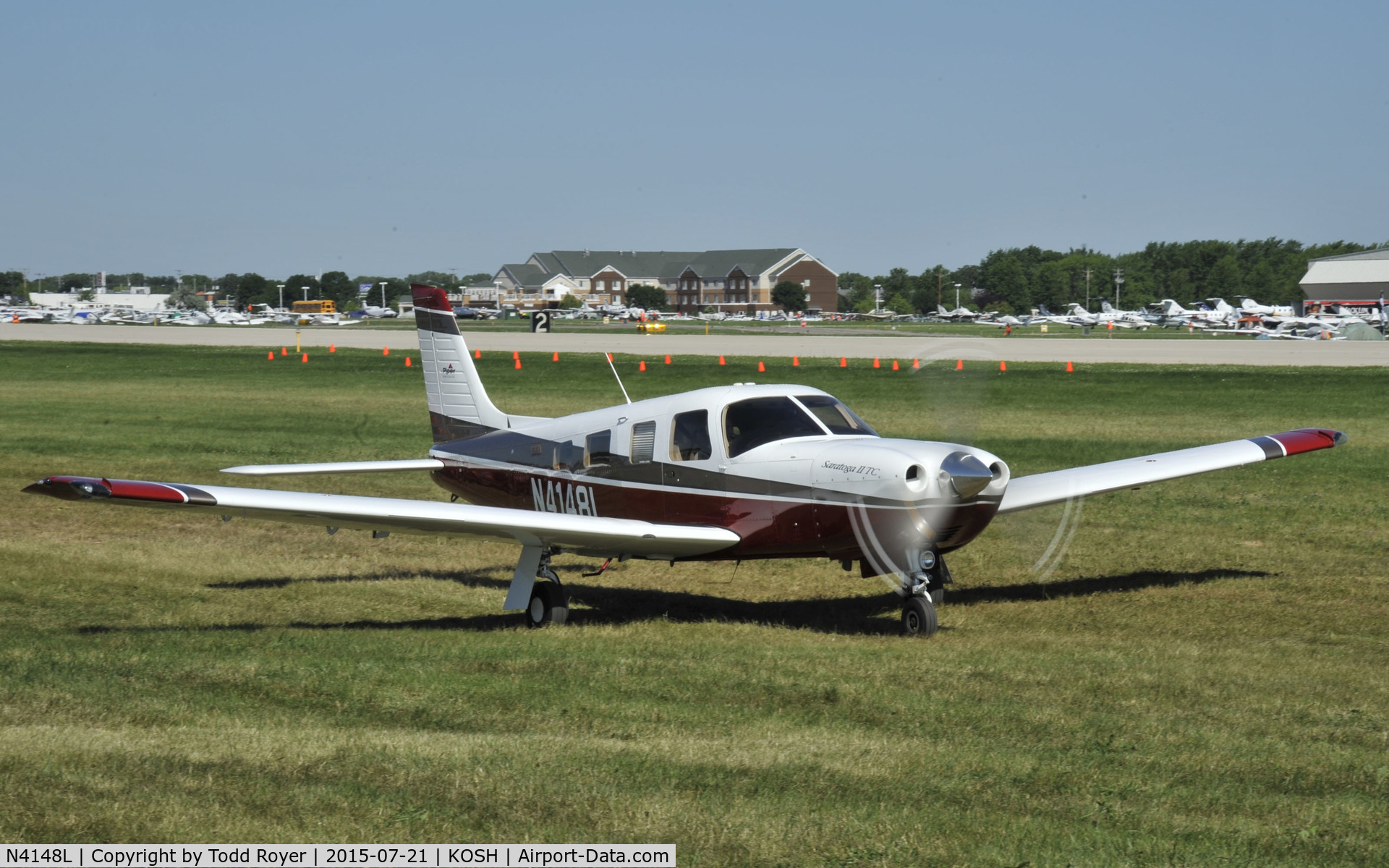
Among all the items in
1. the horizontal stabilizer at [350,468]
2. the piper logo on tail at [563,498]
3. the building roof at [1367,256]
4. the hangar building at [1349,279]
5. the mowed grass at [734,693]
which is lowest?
the mowed grass at [734,693]

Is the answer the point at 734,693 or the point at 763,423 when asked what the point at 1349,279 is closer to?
the point at 763,423

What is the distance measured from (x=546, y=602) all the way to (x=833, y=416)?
126 inches

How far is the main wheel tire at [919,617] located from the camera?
11.3 meters

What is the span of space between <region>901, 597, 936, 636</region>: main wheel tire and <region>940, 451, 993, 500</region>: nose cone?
1240mm

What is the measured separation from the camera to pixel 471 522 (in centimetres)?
1134

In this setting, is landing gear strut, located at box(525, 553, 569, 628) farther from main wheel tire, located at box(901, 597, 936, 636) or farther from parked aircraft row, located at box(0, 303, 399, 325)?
parked aircraft row, located at box(0, 303, 399, 325)

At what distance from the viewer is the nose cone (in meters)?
10.4

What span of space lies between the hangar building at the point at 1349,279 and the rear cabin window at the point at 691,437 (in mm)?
127065

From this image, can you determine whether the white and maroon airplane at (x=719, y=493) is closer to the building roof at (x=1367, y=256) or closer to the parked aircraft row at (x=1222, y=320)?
the parked aircraft row at (x=1222, y=320)

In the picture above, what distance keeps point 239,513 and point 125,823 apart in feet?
15.6

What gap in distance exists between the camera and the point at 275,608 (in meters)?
13.1

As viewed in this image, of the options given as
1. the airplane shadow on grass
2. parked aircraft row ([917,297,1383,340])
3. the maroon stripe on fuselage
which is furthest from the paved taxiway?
the maroon stripe on fuselage

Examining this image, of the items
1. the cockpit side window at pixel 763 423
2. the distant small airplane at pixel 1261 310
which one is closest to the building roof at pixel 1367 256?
the distant small airplane at pixel 1261 310

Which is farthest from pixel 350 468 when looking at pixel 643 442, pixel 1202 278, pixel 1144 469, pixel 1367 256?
pixel 1202 278
